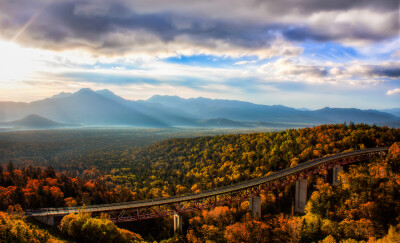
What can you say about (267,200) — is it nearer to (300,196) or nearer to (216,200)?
(300,196)

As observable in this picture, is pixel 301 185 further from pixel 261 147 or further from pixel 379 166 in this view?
pixel 261 147

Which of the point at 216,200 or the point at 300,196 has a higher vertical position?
the point at 300,196

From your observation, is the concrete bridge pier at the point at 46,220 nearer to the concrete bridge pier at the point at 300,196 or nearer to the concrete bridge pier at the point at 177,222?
the concrete bridge pier at the point at 177,222

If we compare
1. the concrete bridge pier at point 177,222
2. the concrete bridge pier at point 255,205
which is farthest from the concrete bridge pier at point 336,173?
the concrete bridge pier at point 177,222

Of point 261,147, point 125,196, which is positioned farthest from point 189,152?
point 125,196

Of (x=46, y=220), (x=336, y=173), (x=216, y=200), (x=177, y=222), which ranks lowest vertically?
(x=177, y=222)

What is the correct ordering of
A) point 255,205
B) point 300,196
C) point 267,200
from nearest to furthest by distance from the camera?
point 255,205 < point 300,196 < point 267,200

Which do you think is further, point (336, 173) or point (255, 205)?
point (336, 173)

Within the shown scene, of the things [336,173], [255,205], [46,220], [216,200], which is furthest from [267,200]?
[46,220]
